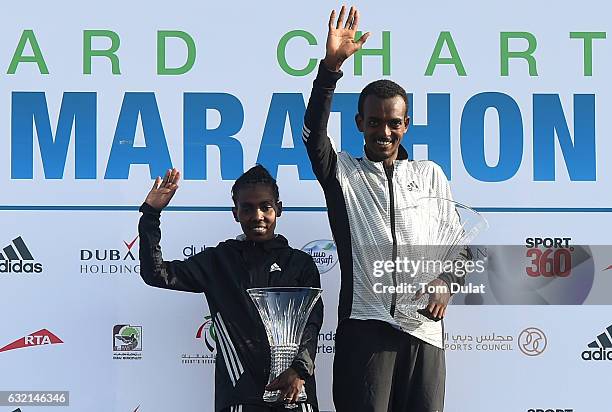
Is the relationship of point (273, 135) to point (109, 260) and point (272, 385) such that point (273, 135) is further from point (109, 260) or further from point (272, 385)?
point (272, 385)

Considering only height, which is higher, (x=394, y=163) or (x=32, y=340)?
(x=394, y=163)

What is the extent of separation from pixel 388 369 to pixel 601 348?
2.91ft

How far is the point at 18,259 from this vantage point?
333cm

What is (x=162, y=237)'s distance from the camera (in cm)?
335

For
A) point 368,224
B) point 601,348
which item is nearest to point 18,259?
Result: point 368,224

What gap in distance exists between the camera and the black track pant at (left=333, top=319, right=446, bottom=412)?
292 centimetres

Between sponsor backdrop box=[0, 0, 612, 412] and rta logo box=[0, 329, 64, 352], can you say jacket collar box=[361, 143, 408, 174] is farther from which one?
rta logo box=[0, 329, 64, 352]

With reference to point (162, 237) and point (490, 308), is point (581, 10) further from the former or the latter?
point (162, 237)

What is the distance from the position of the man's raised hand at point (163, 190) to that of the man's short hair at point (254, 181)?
7.9 inches

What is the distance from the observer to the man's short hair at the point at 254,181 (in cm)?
315

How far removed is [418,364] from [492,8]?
1283 mm

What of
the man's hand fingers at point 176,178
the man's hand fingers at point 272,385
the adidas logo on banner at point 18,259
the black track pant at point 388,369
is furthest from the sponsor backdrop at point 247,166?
the man's hand fingers at point 272,385

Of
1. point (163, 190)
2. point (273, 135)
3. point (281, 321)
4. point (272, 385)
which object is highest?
point (273, 135)

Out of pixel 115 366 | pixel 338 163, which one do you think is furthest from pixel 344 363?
pixel 115 366
